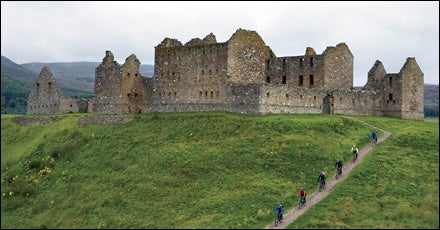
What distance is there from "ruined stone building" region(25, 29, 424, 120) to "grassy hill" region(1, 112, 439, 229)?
4.10 meters

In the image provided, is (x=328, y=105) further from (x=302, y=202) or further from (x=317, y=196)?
(x=302, y=202)

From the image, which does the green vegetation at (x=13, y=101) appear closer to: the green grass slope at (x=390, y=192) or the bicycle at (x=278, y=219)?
the green grass slope at (x=390, y=192)

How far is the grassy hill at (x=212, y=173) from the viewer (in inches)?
1645

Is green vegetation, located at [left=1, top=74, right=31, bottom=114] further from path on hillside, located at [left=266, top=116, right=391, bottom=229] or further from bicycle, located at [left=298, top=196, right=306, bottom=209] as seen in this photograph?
bicycle, located at [left=298, top=196, right=306, bottom=209]

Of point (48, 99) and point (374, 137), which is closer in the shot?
point (374, 137)

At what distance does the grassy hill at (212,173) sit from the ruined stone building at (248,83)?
13.5 ft

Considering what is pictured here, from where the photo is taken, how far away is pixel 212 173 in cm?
4822

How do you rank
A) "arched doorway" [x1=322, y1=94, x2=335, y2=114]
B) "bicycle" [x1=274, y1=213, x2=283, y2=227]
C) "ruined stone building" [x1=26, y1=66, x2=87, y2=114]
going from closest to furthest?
"bicycle" [x1=274, y1=213, x2=283, y2=227], "arched doorway" [x1=322, y1=94, x2=335, y2=114], "ruined stone building" [x1=26, y1=66, x2=87, y2=114]

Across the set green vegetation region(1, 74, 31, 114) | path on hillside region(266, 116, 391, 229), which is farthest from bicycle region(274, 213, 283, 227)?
green vegetation region(1, 74, 31, 114)

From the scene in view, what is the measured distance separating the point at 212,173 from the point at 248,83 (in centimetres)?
2106

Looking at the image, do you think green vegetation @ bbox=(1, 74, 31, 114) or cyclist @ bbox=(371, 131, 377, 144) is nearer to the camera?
cyclist @ bbox=(371, 131, 377, 144)

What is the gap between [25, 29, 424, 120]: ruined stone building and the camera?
2574 inches

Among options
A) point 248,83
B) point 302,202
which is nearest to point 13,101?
point 248,83

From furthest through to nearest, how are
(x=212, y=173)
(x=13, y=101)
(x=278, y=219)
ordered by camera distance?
(x=13, y=101), (x=212, y=173), (x=278, y=219)
